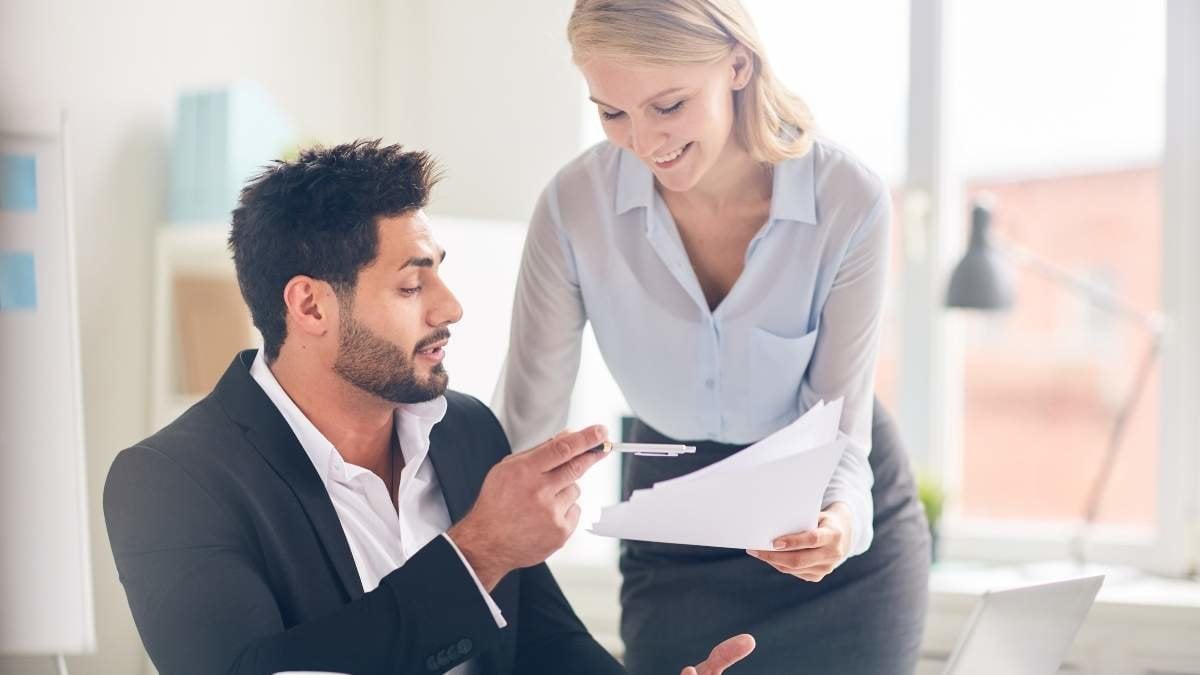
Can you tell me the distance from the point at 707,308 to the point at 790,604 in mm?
439

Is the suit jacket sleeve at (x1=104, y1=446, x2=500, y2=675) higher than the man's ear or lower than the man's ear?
lower

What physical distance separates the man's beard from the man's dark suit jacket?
109mm

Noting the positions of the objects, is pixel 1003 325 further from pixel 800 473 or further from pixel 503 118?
pixel 800 473

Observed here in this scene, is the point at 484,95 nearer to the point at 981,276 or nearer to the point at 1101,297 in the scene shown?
the point at 981,276

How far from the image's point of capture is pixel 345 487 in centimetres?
142

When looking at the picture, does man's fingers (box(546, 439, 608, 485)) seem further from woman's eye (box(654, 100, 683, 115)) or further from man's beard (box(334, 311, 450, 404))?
woman's eye (box(654, 100, 683, 115))

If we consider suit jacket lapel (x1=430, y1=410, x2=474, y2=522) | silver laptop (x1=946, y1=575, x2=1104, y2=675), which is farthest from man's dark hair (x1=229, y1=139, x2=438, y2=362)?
silver laptop (x1=946, y1=575, x2=1104, y2=675)

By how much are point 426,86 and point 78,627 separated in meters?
1.71

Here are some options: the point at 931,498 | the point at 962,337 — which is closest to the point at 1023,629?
the point at 931,498

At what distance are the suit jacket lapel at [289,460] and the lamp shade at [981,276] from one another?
5.53 ft

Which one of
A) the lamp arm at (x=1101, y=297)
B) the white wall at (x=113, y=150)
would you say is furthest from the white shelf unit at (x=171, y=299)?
the lamp arm at (x=1101, y=297)

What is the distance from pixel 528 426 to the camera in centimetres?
168

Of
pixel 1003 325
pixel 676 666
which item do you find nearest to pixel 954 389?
pixel 676 666

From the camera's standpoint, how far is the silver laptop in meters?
1.22
